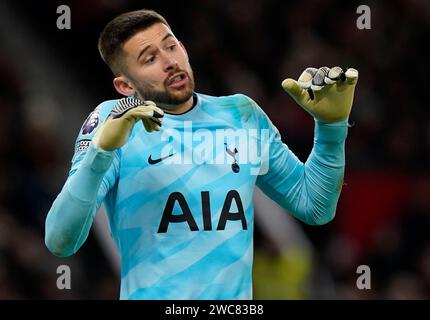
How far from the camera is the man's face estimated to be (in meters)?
4.62

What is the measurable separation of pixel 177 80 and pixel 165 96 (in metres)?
0.08

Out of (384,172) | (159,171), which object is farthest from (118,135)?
(384,172)

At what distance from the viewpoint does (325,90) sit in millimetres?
4637

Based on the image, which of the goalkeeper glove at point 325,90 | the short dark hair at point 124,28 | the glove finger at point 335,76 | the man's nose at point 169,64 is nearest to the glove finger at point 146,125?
the man's nose at point 169,64

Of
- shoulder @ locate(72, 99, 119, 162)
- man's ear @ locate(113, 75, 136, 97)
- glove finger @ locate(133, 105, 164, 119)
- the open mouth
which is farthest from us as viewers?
man's ear @ locate(113, 75, 136, 97)

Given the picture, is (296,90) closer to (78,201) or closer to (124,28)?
(124,28)

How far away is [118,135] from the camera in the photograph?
169 inches

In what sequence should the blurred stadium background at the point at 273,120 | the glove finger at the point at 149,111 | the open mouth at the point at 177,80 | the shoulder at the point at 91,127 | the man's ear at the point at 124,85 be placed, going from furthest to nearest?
the blurred stadium background at the point at 273,120 → the man's ear at the point at 124,85 → the open mouth at the point at 177,80 → the shoulder at the point at 91,127 → the glove finger at the point at 149,111

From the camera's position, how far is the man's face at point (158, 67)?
4625 mm

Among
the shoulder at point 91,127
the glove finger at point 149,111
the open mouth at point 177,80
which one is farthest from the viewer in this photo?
the open mouth at point 177,80

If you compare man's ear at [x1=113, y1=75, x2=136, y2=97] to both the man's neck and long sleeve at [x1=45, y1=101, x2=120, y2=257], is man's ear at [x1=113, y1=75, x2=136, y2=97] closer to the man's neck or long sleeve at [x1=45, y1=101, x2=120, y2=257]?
the man's neck

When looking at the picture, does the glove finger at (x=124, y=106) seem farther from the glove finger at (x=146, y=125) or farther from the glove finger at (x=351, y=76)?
the glove finger at (x=351, y=76)

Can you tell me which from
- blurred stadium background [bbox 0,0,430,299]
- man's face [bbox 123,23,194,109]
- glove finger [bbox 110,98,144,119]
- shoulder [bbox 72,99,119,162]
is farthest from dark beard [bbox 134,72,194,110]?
blurred stadium background [bbox 0,0,430,299]

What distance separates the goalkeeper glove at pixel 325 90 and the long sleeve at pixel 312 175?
9 centimetres
